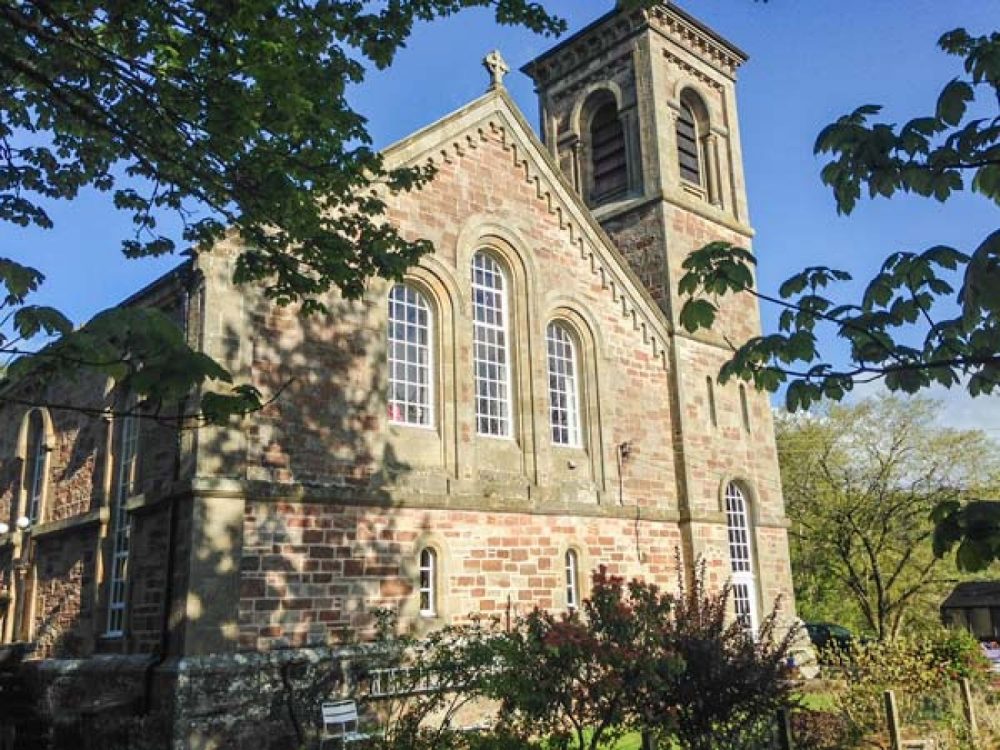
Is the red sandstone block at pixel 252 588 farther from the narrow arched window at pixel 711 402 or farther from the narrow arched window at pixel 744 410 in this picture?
the narrow arched window at pixel 744 410

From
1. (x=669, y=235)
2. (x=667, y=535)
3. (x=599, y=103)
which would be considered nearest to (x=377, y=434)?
(x=667, y=535)

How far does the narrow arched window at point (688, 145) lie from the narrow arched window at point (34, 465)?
52.5ft

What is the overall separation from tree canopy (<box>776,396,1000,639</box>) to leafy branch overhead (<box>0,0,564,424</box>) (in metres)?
30.6

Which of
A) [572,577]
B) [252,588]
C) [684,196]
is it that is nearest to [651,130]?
[684,196]

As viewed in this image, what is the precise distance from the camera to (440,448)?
14.2 m

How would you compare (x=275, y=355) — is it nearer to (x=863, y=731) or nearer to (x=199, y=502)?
(x=199, y=502)

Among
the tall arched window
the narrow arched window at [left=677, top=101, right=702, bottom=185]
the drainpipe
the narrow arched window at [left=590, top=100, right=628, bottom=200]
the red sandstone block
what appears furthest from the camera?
the narrow arched window at [left=677, top=101, right=702, bottom=185]

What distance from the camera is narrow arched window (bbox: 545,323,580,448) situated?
1669cm

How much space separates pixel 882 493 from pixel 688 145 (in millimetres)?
18809

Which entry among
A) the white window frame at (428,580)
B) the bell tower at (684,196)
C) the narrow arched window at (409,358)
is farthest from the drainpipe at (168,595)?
the bell tower at (684,196)

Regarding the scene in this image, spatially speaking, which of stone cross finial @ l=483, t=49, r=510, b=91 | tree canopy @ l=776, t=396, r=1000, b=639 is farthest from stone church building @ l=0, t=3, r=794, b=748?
tree canopy @ l=776, t=396, r=1000, b=639

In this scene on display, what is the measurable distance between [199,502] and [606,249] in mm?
10616

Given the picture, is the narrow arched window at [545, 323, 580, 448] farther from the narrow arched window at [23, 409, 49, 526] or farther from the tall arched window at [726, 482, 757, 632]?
the narrow arched window at [23, 409, 49, 526]

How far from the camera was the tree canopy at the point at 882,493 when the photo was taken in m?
34.3
